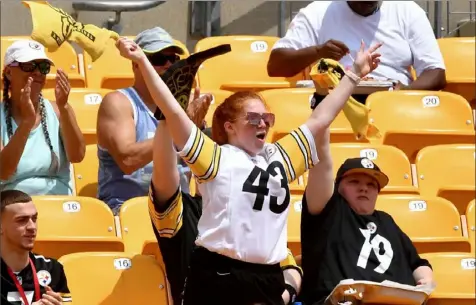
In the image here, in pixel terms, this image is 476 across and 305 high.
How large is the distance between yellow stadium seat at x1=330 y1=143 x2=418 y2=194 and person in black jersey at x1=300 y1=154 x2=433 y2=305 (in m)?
0.82

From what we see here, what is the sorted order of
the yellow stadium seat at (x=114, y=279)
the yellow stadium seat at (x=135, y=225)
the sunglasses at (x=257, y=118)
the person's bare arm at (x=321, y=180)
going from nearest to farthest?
1. the sunglasses at (x=257, y=118)
2. the person's bare arm at (x=321, y=180)
3. the yellow stadium seat at (x=114, y=279)
4. the yellow stadium seat at (x=135, y=225)

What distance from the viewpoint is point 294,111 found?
22.7 ft

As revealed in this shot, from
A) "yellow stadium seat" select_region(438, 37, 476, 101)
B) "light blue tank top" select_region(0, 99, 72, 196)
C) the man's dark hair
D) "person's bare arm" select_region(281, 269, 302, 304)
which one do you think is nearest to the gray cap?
"light blue tank top" select_region(0, 99, 72, 196)

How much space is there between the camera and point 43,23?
4410mm

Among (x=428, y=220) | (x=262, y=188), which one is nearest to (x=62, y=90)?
(x=262, y=188)

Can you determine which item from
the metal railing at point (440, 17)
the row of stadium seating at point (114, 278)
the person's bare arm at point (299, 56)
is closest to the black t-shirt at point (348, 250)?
the row of stadium seating at point (114, 278)

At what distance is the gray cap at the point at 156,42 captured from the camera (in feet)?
18.9

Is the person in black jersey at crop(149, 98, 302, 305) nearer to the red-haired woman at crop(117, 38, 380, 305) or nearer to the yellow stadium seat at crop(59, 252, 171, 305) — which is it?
the red-haired woman at crop(117, 38, 380, 305)

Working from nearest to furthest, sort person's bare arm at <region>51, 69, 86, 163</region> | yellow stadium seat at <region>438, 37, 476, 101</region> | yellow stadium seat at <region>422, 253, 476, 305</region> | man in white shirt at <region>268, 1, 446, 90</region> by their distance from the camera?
→ 1. person's bare arm at <region>51, 69, 86, 163</region>
2. yellow stadium seat at <region>422, 253, 476, 305</region>
3. man in white shirt at <region>268, 1, 446, 90</region>
4. yellow stadium seat at <region>438, 37, 476, 101</region>

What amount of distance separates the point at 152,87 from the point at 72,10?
4194 mm

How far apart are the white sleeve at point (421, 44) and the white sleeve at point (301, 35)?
62 centimetres

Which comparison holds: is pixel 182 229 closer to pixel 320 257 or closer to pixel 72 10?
pixel 320 257

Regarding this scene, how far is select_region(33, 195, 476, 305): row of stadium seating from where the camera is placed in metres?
5.09

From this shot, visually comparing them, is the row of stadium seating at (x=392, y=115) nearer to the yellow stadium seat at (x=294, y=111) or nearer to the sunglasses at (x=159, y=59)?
the yellow stadium seat at (x=294, y=111)
